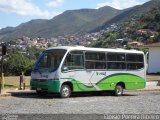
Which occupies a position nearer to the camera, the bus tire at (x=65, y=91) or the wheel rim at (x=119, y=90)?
the bus tire at (x=65, y=91)

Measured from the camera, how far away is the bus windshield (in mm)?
24062

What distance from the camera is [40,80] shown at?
955 inches

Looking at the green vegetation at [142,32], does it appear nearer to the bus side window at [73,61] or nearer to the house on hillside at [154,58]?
the house on hillside at [154,58]

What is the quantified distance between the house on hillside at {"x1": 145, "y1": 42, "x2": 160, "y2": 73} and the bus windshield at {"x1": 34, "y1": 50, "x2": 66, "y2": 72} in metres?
34.0

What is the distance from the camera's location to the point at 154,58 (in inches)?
2272

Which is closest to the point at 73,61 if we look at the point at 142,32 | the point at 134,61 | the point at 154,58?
the point at 134,61

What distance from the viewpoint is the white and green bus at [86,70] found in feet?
78.8

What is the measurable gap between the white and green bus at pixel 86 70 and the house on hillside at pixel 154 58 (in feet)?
93.6

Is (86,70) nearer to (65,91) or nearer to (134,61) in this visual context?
(65,91)

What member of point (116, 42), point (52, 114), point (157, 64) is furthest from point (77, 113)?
point (116, 42)

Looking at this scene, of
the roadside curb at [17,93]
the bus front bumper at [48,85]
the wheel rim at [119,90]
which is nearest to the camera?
the bus front bumper at [48,85]

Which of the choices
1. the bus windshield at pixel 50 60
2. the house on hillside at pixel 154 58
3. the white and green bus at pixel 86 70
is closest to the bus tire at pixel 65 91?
the white and green bus at pixel 86 70

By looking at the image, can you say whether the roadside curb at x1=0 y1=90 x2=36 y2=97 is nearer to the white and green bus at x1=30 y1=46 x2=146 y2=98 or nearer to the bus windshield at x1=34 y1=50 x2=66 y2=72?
the white and green bus at x1=30 y1=46 x2=146 y2=98

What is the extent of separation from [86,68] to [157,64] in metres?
33.2
